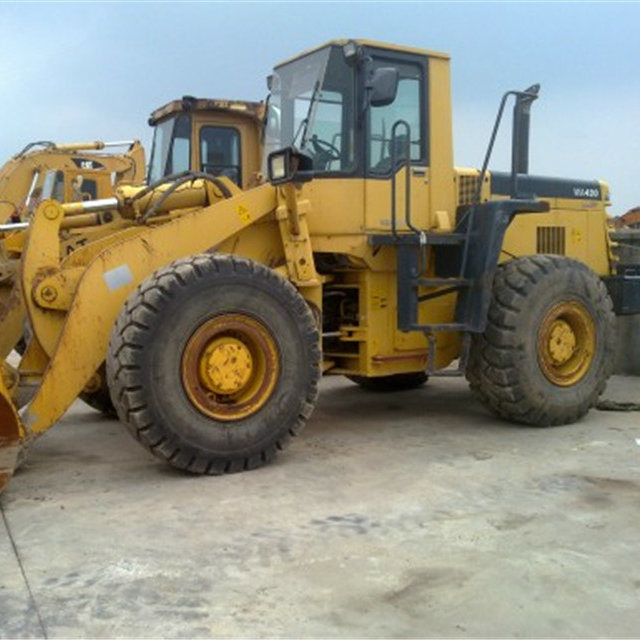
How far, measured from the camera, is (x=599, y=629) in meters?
2.99

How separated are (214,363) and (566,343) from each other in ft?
9.66

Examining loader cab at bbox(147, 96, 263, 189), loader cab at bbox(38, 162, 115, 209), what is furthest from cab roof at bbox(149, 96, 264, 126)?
loader cab at bbox(38, 162, 115, 209)

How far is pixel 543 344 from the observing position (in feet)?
20.9

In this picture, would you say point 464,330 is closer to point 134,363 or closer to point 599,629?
point 134,363

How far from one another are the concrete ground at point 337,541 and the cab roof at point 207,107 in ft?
16.3

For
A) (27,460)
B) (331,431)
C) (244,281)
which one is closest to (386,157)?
(244,281)

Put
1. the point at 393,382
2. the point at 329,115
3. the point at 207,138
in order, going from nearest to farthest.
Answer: the point at 329,115, the point at 393,382, the point at 207,138

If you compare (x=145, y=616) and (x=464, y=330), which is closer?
(x=145, y=616)

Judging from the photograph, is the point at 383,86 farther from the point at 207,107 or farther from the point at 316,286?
the point at 207,107

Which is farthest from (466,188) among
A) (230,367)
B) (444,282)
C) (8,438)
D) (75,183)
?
(75,183)

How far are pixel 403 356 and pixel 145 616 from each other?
11.8 ft

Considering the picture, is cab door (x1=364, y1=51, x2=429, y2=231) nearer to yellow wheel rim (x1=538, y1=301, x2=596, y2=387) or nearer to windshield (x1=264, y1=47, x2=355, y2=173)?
windshield (x1=264, y1=47, x2=355, y2=173)

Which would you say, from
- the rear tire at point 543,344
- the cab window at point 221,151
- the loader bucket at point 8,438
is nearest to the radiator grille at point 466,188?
the rear tire at point 543,344

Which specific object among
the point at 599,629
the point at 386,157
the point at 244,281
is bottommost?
the point at 599,629
